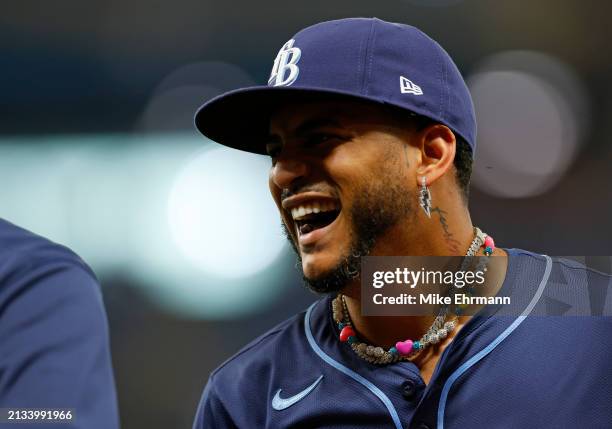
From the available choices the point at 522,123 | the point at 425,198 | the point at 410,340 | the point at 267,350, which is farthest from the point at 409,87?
the point at 522,123

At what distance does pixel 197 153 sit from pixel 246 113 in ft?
2.40

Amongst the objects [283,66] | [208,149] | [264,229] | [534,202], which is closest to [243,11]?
[208,149]

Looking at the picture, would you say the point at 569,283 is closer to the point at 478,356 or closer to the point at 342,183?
the point at 478,356

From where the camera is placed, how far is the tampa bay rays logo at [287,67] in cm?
118

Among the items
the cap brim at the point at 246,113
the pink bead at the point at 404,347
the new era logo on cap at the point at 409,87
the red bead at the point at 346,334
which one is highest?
the new era logo on cap at the point at 409,87

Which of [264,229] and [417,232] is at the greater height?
[417,232]

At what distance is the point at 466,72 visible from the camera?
172cm

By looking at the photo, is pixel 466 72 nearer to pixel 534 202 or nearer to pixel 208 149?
pixel 534 202

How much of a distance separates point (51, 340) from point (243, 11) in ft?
3.78

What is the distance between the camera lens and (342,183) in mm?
1159

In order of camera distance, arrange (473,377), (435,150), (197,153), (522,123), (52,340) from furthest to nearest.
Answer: (197,153)
(522,123)
(435,150)
(473,377)
(52,340)

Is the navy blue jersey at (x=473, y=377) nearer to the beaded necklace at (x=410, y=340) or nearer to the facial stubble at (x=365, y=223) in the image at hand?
the beaded necklace at (x=410, y=340)

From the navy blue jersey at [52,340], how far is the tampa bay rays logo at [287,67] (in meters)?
0.43

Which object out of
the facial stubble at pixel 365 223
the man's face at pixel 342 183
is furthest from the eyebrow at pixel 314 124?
the facial stubble at pixel 365 223
